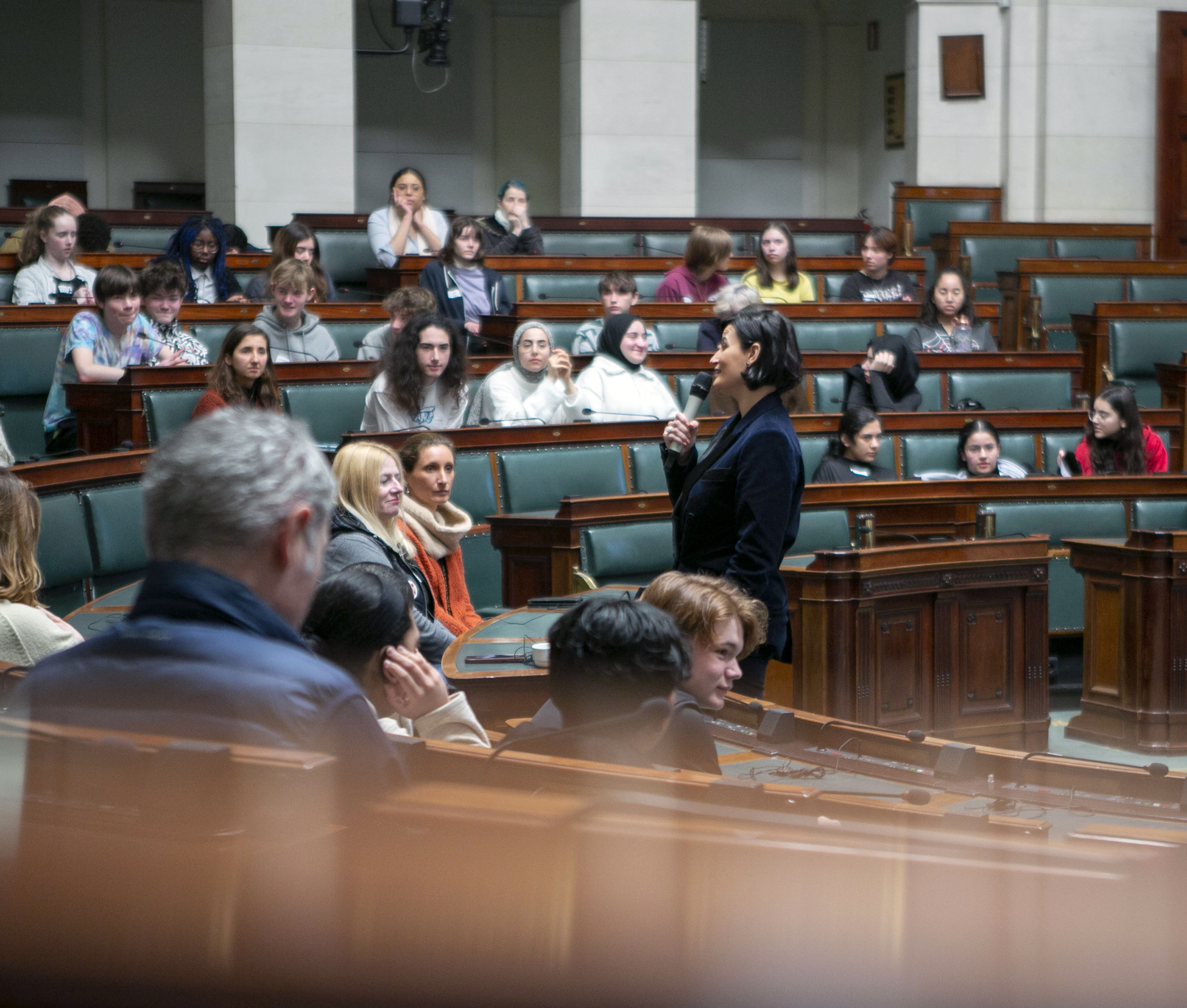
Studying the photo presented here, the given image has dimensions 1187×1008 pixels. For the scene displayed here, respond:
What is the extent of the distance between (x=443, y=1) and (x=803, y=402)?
503 cm

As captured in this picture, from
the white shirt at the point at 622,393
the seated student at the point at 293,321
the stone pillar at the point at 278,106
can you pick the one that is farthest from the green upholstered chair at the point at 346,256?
the white shirt at the point at 622,393

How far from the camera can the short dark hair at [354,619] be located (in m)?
1.48

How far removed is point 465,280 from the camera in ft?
19.1

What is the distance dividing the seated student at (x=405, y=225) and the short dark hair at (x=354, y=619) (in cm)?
517

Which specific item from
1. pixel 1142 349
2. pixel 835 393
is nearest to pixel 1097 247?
pixel 1142 349

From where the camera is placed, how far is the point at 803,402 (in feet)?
16.2

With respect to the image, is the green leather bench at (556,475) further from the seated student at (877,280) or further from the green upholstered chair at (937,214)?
the green upholstered chair at (937,214)

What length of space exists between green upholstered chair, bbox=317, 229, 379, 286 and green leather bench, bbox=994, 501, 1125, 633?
3.76 meters

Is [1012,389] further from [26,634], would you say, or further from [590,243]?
[26,634]

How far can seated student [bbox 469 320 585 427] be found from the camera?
4.71m

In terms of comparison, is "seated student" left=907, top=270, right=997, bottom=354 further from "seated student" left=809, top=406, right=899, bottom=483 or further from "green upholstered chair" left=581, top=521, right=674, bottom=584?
"green upholstered chair" left=581, top=521, right=674, bottom=584

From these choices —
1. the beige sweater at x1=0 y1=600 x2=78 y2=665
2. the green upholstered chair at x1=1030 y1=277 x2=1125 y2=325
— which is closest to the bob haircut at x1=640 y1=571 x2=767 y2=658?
the beige sweater at x1=0 y1=600 x2=78 y2=665

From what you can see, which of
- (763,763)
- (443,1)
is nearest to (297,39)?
(443,1)

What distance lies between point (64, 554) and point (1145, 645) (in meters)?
2.85
